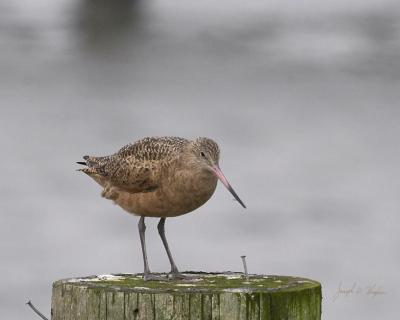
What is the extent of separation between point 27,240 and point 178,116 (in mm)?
13580

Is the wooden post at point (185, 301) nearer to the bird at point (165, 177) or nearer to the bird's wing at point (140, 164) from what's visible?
the bird at point (165, 177)

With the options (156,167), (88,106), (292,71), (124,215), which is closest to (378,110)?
(292,71)

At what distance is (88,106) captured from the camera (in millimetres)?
40688

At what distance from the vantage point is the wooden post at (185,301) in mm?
6469

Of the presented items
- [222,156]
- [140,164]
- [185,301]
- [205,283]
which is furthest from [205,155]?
[222,156]

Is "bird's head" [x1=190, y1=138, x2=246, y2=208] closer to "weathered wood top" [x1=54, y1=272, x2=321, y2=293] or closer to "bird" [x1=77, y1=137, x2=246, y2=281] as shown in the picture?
"bird" [x1=77, y1=137, x2=246, y2=281]

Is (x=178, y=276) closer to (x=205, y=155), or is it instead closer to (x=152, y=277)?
(x=152, y=277)

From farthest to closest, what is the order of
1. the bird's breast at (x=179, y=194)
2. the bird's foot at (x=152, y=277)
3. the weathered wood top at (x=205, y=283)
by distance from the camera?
the bird's breast at (x=179, y=194) → the bird's foot at (x=152, y=277) → the weathered wood top at (x=205, y=283)

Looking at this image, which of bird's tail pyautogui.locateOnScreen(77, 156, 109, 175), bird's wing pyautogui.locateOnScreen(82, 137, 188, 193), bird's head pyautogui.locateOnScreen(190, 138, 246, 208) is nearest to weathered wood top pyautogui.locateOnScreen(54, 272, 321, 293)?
bird's head pyautogui.locateOnScreen(190, 138, 246, 208)

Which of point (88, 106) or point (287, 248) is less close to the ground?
point (88, 106)

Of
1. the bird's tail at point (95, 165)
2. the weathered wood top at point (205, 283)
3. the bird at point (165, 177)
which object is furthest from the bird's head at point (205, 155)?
the weathered wood top at point (205, 283)

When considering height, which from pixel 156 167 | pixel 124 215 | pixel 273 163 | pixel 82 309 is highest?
pixel 273 163

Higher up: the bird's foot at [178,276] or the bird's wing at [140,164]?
the bird's wing at [140,164]

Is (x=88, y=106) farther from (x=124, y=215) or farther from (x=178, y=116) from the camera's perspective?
(x=124, y=215)
